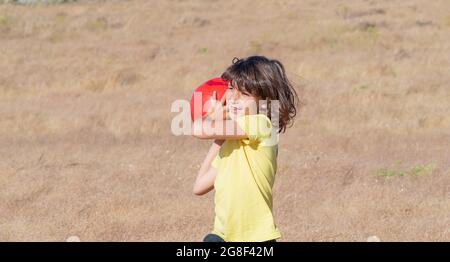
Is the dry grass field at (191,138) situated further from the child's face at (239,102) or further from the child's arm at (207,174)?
the child's face at (239,102)

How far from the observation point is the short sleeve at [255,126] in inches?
133

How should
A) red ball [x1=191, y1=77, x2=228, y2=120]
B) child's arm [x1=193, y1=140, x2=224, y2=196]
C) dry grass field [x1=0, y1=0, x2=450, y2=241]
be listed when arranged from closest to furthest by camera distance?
red ball [x1=191, y1=77, x2=228, y2=120] < child's arm [x1=193, y1=140, x2=224, y2=196] < dry grass field [x1=0, y1=0, x2=450, y2=241]

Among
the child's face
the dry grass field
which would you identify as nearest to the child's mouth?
the child's face

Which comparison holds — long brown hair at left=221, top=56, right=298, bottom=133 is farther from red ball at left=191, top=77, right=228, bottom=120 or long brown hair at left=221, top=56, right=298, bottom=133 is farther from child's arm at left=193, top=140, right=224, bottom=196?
child's arm at left=193, top=140, right=224, bottom=196

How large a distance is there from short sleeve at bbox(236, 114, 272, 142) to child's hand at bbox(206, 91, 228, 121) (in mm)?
92

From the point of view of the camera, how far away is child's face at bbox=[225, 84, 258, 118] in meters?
3.46

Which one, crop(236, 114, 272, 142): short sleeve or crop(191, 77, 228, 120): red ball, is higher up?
crop(191, 77, 228, 120): red ball

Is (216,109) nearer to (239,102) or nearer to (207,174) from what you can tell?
(239,102)

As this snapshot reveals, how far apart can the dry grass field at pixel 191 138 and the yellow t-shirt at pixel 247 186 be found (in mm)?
3046

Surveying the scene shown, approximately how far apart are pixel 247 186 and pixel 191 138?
688 cm

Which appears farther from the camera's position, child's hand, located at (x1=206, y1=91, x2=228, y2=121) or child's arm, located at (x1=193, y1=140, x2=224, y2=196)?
child's arm, located at (x1=193, y1=140, x2=224, y2=196)

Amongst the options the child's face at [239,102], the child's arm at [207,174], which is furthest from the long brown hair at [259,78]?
the child's arm at [207,174]

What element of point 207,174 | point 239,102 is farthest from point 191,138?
point 239,102
